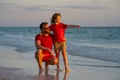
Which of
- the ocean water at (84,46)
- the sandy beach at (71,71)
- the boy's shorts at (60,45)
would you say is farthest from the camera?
the ocean water at (84,46)

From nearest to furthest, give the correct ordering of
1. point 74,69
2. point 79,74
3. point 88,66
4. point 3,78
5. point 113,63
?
point 3,78
point 79,74
point 74,69
point 88,66
point 113,63

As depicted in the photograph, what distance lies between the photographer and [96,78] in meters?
8.59

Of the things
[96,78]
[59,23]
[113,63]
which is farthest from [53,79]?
[113,63]

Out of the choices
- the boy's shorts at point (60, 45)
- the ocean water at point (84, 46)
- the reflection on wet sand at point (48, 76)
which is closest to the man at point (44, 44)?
the boy's shorts at point (60, 45)

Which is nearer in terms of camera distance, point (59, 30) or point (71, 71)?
point (59, 30)

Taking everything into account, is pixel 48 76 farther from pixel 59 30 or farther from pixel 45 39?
pixel 59 30

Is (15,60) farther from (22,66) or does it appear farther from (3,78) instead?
(3,78)

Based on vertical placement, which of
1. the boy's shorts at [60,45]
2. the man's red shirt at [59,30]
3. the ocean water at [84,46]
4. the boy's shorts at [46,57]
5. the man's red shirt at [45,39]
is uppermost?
the man's red shirt at [59,30]

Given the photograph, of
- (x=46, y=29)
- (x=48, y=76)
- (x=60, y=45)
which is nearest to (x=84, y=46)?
(x=60, y=45)

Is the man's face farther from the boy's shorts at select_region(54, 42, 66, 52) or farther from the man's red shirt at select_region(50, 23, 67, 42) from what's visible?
the boy's shorts at select_region(54, 42, 66, 52)

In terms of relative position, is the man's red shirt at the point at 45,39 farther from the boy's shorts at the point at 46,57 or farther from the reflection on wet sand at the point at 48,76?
the reflection on wet sand at the point at 48,76

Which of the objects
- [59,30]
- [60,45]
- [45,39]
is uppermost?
[59,30]

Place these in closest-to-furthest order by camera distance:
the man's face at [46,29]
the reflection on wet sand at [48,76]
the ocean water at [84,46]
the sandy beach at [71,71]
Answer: the reflection on wet sand at [48,76] < the sandy beach at [71,71] < the man's face at [46,29] < the ocean water at [84,46]

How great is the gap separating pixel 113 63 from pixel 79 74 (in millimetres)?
2718
